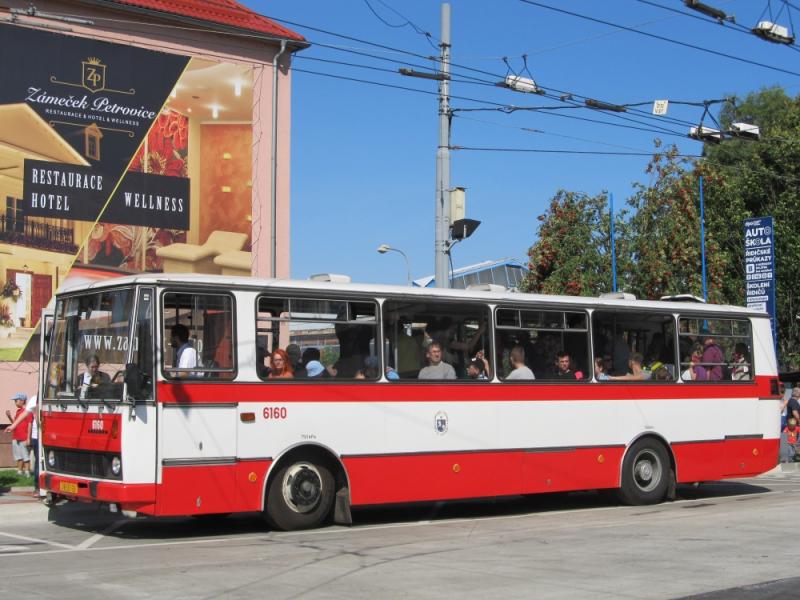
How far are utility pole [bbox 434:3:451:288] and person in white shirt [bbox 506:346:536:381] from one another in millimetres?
4920

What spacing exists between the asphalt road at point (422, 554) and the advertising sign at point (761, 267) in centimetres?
1269

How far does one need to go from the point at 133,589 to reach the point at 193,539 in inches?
132

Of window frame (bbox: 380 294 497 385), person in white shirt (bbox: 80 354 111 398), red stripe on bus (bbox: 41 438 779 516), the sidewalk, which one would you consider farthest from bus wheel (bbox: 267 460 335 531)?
the sidewalk

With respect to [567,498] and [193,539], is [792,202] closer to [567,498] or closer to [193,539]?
[567,498]

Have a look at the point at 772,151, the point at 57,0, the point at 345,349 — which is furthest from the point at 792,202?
the point at 345,349

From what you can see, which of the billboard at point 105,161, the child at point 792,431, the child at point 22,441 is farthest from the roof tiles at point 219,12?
the child at point 792,431

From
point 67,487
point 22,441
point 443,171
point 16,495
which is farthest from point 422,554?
point 443,171

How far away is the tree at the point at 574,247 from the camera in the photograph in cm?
3875

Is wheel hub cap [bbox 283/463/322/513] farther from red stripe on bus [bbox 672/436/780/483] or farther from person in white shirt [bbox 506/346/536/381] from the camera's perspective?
red stripe on bus [bbox 672/436/780/483]

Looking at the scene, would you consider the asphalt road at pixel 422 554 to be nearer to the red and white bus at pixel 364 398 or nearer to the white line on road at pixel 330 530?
the white line on road at pixel 330 530

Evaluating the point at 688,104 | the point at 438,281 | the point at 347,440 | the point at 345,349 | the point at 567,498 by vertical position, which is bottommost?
the point at 567,498

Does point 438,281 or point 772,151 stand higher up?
point 772,151

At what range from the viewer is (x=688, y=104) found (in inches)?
829

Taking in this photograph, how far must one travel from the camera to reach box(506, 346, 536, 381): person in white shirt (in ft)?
47.6
